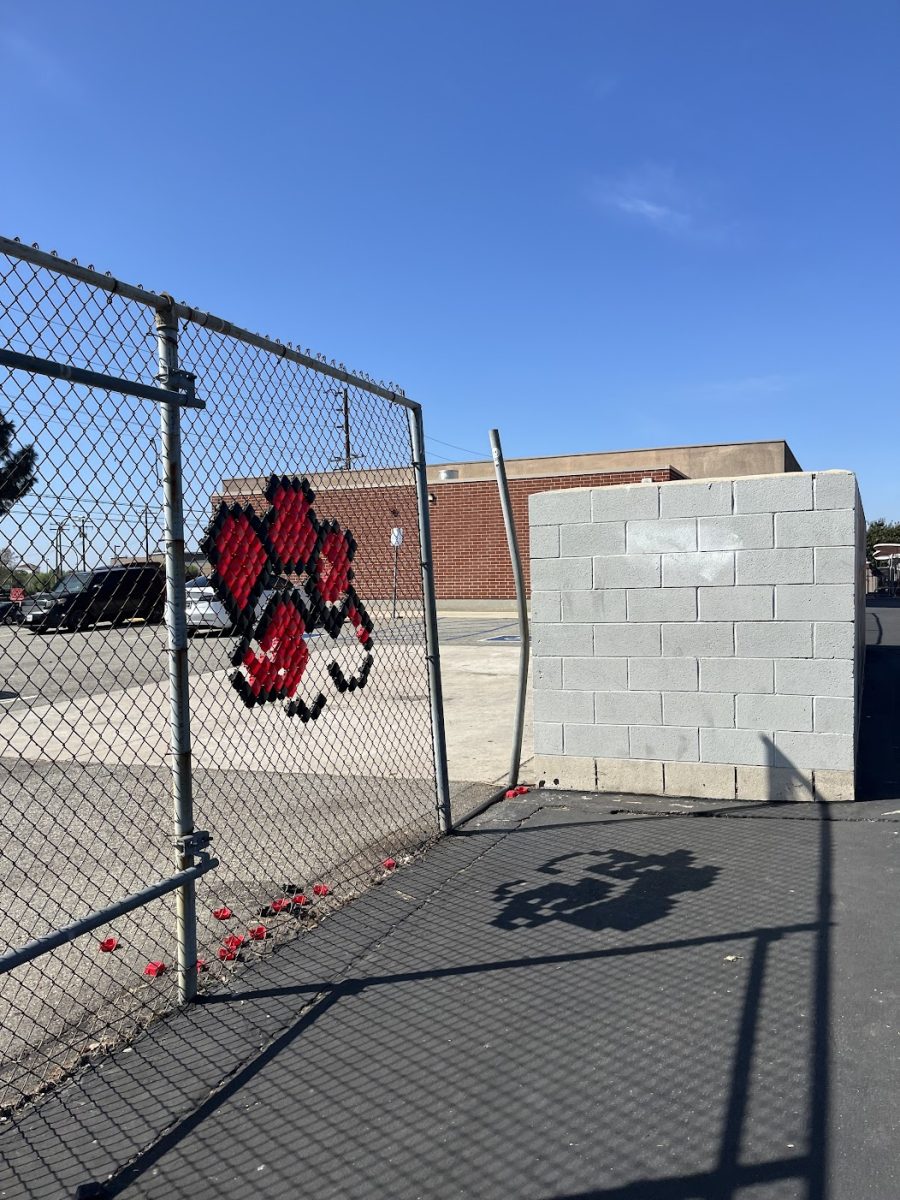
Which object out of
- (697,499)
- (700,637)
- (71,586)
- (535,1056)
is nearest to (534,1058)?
(535,1056)

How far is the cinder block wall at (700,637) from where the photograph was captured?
588 centimetres

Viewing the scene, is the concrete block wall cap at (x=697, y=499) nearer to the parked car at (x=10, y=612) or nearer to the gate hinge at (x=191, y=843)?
the gate hinge at (x=191, y=843)

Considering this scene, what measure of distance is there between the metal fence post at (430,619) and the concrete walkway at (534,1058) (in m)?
0.83

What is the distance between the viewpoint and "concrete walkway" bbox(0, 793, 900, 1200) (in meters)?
2.57

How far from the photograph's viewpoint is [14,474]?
2893 mm

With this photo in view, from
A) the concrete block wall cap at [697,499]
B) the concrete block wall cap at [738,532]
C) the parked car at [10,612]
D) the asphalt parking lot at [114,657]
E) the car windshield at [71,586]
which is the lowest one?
the asphalt parking lot at [114,657]

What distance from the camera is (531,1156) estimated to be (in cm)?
261

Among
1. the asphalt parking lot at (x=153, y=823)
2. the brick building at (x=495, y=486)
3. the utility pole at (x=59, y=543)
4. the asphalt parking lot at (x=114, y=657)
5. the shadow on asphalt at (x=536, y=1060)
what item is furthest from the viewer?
the brick building at (x=495, y=486)

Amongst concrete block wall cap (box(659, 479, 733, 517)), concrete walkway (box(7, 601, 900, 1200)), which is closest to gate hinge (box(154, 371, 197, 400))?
concrete walkway (box(7, 601, 900, 1200))

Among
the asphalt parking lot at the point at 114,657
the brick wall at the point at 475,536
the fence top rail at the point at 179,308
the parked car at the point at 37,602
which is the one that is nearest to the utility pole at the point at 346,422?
the fence top rail at the point at 179,308

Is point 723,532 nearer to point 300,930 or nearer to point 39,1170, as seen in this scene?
point 300,930

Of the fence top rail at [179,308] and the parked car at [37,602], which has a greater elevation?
the fence top rail at [179,308]

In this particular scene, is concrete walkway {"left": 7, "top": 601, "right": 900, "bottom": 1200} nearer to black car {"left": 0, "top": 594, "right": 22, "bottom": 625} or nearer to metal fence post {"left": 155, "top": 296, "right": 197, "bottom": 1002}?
metal fence post {"left": 155, "top": 296, "right": 197, "bottom": 1002}

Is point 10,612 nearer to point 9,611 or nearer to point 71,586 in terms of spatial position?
point 9,611
